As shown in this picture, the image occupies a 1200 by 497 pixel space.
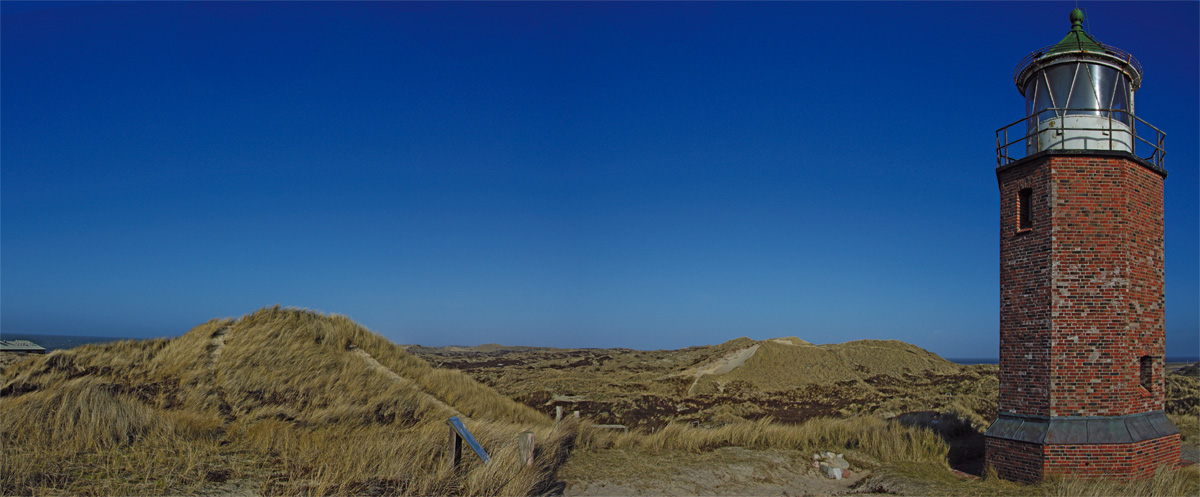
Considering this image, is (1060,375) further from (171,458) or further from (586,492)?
(171,458)

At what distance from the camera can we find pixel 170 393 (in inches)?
553

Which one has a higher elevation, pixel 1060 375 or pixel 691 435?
pixel 1060 375

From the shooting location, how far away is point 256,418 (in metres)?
13.3

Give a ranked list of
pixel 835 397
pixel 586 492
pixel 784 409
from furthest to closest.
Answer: pixel 835 397, pixel 784 409, pixel 586 492

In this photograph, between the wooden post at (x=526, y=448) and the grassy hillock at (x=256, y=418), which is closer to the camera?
the grassy hillock at (x=256, y=418)

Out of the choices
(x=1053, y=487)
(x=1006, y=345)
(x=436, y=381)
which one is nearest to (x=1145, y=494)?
(x=1053, y=487)

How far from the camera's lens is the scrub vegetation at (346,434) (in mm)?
8820

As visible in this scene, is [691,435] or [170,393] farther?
[691,435]

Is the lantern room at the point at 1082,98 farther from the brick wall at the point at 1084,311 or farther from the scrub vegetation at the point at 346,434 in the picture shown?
the scrub vegetation at the point at 346,434

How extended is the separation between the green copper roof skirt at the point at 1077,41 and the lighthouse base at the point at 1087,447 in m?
6.56

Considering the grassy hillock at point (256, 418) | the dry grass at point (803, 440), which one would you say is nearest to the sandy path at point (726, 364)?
the dry grass at point (803, 440)

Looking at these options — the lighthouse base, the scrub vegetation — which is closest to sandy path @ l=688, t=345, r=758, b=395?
the scrub vegetation

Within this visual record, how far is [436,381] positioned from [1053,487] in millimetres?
15083

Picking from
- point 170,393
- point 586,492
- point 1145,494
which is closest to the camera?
point 1145,494
